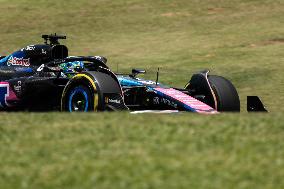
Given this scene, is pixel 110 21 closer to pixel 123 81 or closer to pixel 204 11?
pixel 204 11

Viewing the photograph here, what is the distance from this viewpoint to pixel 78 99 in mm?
11531

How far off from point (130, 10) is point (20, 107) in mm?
22627

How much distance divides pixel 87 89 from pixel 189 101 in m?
1.79

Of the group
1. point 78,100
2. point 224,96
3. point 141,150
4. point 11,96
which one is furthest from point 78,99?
point 141,150

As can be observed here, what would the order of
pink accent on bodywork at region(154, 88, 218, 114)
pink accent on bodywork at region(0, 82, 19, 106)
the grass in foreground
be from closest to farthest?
the grass in foreground, pink accent on bodywork at region(154, 88, 218, 114), pink accent on bodywork at region(0, 82, 19, 106)

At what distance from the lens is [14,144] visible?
693 cm

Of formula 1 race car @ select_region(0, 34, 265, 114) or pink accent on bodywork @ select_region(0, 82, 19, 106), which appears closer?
formula 1 race car @ select_region(0, 34, 265, 114)

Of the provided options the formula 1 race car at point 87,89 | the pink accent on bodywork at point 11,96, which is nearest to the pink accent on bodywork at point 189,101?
the formula 1 race car at point 87,89

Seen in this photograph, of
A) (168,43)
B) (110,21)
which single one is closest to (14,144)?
(168,43)

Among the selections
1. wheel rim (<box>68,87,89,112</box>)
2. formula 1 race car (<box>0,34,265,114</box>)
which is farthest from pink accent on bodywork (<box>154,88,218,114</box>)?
wheel rim (<box>68,87,89,112</box>)

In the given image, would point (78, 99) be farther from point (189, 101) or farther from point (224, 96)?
point (224, 96)

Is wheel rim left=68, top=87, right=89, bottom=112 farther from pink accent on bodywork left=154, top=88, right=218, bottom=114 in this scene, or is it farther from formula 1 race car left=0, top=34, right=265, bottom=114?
pink accent on bodywork left=154, top=88, right=218, bottom=114

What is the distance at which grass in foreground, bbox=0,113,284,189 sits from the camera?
5555 millimetres

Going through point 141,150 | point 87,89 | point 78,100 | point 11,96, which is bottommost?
point 11,96
